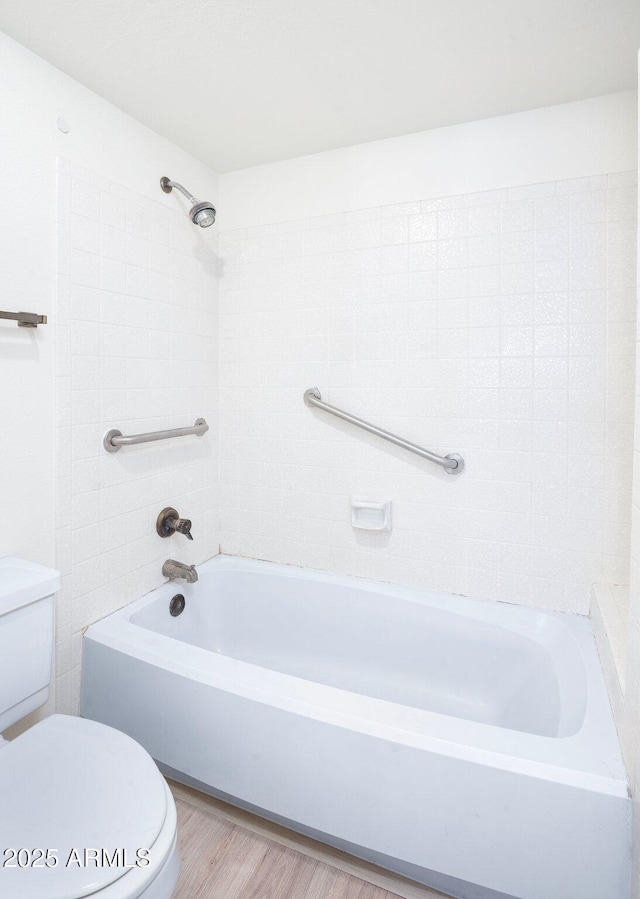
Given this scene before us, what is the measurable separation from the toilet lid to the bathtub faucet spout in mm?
761

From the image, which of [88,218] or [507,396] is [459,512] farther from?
[88,218]

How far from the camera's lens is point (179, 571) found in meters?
1.90

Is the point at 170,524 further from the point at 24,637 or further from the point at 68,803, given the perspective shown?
the point at 68,803

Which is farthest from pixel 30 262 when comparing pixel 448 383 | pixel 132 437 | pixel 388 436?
pixel 448 383

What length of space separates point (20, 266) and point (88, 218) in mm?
320

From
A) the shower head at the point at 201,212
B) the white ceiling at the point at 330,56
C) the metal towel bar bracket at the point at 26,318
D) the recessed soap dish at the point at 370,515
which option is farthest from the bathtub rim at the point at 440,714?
the white ceiling at the point at 330,56

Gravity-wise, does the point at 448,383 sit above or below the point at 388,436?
above

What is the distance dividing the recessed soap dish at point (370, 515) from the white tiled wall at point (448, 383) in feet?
0.18

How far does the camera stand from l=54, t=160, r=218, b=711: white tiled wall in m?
1.52

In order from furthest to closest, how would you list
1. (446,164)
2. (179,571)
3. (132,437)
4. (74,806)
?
(179,571), (446,164), (132,437), (74,806)

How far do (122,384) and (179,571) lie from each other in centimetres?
75

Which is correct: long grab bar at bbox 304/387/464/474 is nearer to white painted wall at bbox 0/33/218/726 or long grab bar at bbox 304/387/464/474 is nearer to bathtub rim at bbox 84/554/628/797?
bathtub rim at bbox 84/554/628/797

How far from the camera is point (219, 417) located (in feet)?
7.38

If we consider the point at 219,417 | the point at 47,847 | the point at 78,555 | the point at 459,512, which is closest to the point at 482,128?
the point at 459,512
